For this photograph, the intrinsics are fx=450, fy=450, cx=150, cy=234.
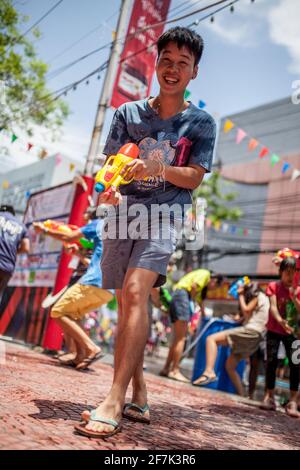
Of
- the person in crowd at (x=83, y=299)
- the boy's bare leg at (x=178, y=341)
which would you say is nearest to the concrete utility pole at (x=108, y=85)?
the person in crowd at (x=83, y=299)

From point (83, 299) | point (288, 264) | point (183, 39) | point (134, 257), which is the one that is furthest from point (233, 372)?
point (183, 39)

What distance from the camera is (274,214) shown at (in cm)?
2367

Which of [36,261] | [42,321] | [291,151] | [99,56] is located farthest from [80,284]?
[291,151]

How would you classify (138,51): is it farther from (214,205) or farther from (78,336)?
(214,205)

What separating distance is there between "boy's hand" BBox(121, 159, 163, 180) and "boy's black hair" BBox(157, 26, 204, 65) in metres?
0.68

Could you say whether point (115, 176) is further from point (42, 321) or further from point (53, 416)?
point (42, 321)

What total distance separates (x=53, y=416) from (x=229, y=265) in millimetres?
Result: 25091

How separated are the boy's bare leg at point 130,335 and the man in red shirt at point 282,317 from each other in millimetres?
3110

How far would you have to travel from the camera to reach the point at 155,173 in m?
2.23

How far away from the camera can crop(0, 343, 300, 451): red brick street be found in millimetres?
1708

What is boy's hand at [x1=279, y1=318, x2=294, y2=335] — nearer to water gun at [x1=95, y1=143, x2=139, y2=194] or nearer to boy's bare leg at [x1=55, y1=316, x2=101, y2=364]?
boy's bare leg at [x1=55, y1=316, x2=101, y2=364]

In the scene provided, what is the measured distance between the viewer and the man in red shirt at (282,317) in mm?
4977

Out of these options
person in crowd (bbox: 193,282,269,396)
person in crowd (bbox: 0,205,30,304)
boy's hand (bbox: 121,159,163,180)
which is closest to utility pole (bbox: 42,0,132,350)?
person in crowd (bbox: 0,205,30,304)

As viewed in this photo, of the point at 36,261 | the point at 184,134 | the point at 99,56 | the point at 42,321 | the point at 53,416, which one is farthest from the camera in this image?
the point at 99,56
